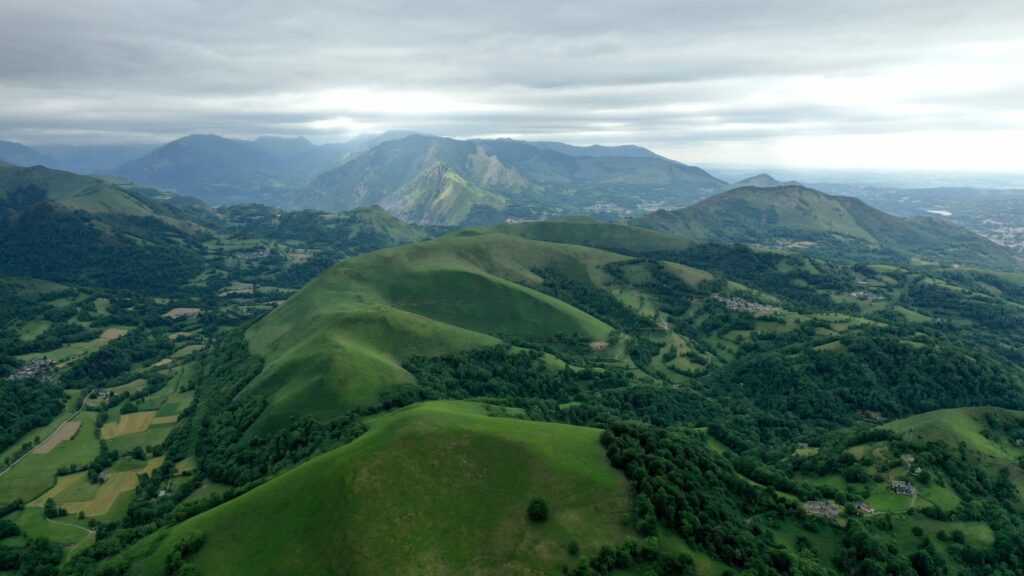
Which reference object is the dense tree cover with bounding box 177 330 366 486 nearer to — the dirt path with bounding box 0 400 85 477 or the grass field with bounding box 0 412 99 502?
the grass field with bounding box 0 412 99 502

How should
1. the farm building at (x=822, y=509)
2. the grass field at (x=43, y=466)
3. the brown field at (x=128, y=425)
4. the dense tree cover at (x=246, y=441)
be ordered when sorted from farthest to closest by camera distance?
the brown field at (x=128, y=425) < the grass field at (x=43, y=466) < the dense tree cover at (x=246, y=441) < the farm building at (x=822, y=509)

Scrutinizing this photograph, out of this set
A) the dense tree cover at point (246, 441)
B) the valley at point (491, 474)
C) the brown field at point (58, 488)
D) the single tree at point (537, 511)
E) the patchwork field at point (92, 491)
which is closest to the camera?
the valley at point (491, 474)

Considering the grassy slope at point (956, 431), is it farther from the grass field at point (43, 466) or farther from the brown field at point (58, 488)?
the grass field at point (43, 466)

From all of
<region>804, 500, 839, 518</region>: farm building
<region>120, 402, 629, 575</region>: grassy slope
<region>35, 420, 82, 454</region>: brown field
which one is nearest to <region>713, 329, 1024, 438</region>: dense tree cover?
<region>804, 500, 839, 518</region>: farm building

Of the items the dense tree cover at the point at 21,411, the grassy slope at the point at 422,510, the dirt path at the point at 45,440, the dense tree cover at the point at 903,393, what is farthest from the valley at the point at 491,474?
the dirt path at the point at 45,440

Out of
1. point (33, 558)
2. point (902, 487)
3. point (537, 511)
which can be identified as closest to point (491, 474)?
point (537, 511)
